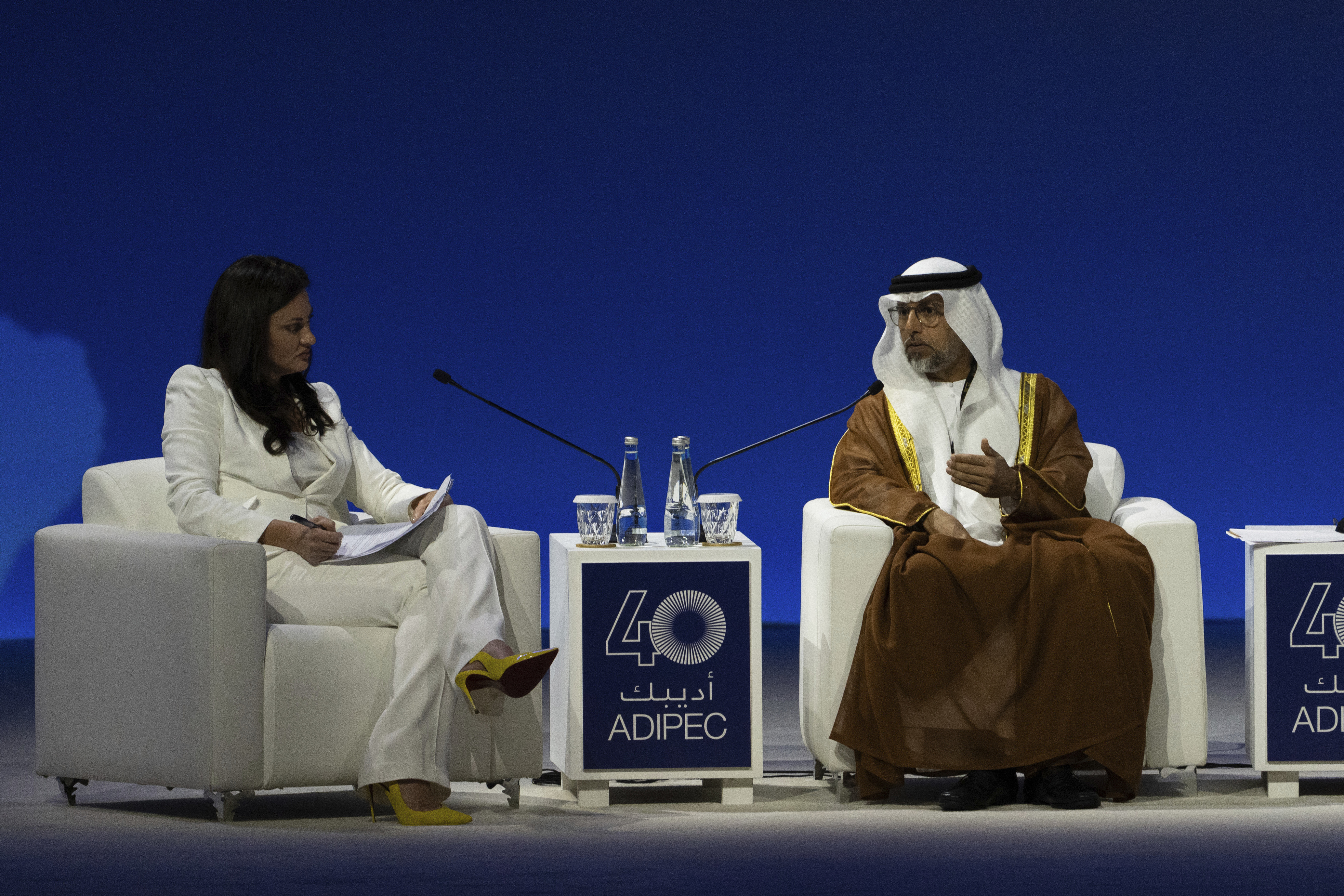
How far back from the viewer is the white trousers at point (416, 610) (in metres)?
3.49

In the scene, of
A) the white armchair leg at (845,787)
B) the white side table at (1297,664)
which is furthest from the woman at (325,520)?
the white side table at (1297,664)

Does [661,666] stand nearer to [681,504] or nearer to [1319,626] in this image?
[681,504]

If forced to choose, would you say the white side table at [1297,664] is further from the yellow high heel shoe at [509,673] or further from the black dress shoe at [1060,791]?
the yellow high heel shoe at [509,673]

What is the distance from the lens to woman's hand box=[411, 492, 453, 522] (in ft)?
12.4

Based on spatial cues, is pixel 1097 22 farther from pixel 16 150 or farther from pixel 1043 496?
pixel 16 150

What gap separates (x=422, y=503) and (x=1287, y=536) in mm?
1983

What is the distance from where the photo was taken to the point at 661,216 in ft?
24.2

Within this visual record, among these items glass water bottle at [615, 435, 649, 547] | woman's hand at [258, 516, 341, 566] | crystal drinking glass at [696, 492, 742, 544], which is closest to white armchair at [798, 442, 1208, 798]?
crystal drinking glass at [696, 492, 742, 544]

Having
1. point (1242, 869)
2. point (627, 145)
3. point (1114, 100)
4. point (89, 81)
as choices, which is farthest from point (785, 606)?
point (1242, 869)

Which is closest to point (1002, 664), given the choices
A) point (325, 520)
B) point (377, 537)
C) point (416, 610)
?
point (416, 610)

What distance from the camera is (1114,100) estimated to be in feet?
24.2

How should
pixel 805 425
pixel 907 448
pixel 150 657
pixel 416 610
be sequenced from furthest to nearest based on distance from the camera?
1. pixel 907 448
2. pixel 805 425
3. pixel 416 610
4. pixel 150 657

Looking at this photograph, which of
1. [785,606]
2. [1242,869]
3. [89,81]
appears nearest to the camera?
[1242,869]

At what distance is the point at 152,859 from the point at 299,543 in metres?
0.89
